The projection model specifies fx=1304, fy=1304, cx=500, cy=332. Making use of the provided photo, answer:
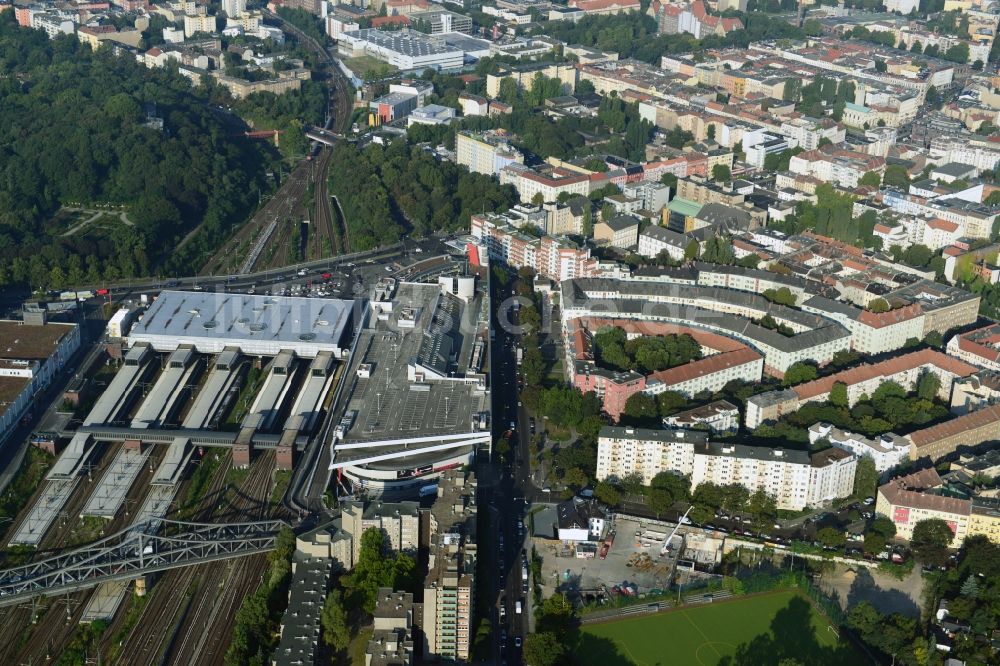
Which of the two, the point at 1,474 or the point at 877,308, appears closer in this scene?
the point at 1,474

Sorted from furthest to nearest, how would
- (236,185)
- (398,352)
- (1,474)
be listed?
(236,185)
(398,352)
(1,474)

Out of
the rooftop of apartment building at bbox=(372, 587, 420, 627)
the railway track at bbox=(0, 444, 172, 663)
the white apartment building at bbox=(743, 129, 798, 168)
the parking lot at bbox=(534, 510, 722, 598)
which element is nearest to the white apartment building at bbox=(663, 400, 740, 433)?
the parking lot at bbox=(534, 510, 722, 598)

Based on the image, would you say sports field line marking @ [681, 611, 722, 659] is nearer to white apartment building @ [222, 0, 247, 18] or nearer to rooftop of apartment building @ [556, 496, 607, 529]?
rooftop of apartment building @ [556, 496, 607, 529]

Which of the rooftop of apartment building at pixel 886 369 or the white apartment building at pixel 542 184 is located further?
the white apartment building at pixel 542 184

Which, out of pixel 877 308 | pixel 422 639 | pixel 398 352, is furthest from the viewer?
pixel 877 308

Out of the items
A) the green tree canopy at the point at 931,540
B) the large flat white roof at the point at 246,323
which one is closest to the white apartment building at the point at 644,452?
the green tree canopy at the point at 931,540

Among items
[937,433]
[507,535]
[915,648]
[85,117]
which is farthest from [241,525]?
[85,117]

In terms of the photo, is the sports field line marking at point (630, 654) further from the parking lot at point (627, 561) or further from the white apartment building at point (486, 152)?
the white apartment building at point (486, 152)

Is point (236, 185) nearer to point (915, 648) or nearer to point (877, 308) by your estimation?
point (877, 308)

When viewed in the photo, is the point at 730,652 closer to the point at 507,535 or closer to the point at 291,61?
the point at 507,535
